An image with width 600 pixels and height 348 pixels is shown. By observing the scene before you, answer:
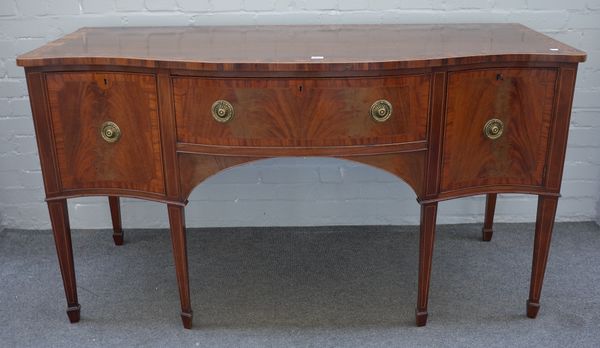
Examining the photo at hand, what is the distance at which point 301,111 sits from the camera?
5.29ft

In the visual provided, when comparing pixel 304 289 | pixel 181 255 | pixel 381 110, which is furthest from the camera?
pixel 304 289

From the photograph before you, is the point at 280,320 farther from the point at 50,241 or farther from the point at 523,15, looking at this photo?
the point at 523,15

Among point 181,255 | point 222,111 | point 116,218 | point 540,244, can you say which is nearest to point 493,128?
point 540,244

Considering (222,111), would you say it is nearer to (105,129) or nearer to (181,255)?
(105,129)

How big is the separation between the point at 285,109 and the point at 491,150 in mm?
566

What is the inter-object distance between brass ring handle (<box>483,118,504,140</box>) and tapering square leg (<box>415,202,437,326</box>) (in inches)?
9.3

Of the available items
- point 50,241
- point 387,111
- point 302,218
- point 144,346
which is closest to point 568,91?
point 387,111

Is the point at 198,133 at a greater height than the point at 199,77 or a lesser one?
lesser

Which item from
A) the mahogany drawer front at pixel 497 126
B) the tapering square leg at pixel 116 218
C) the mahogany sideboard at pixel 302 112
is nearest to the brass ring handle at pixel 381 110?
the mahogany sideboard at pixel 302 112

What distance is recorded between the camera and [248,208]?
2.49 meters

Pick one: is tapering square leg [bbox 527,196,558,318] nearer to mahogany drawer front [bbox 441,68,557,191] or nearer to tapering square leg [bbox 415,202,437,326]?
mahogany drawer front [bbox 441,68,557,191]

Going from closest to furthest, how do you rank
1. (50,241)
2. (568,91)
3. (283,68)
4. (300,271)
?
(283,68) → (568,91) → (300,271) → (50,241)

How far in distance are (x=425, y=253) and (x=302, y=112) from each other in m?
0.55

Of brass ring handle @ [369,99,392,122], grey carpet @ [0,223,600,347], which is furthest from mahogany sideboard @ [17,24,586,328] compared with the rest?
grey carpet @ [0,223,600,347]
